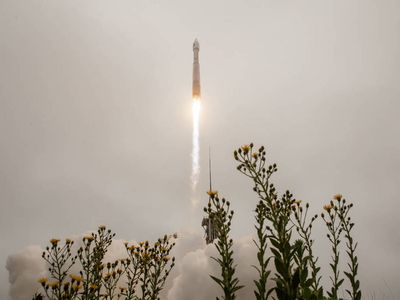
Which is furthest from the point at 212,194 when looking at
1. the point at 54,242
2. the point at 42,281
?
the point at 54,242

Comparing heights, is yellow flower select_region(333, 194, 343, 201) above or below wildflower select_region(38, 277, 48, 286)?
above

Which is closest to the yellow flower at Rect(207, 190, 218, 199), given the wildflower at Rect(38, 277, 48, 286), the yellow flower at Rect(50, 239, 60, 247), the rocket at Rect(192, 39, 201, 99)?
the wildflower at Rect(38, 277, 48, 286)

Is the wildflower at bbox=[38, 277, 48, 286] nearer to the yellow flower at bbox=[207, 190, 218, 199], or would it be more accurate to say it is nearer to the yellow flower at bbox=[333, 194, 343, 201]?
the yellow flower at bbox=[207, 190, 218, 199]

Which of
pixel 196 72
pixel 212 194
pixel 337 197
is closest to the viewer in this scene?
pixel 212 194

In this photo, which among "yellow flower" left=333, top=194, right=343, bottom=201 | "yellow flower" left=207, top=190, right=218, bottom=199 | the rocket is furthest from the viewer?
the rocket

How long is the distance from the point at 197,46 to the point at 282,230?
5880cm

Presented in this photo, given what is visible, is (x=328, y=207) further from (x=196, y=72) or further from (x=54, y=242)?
(x=196, y=72)

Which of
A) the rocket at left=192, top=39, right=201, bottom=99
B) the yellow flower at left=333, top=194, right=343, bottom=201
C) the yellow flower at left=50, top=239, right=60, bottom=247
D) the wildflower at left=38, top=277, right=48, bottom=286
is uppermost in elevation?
the rocket at left=192, top=39, right=201, bottom=99

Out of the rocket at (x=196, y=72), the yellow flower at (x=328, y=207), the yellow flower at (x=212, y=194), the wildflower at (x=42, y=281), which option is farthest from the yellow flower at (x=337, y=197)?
the rocket at (x=196, y=72)

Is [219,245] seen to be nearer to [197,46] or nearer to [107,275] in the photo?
[107,275]

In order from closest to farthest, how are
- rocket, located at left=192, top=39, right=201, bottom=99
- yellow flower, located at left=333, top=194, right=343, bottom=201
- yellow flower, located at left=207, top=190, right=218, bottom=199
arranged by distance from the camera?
1. yellow flower, located at left=207, top=190, right=218, bottom=199
2. yellow flower, located at left=333, top=194, right=343, bottom=201
3. rocket, located at left=192, top=39, right=201, bottom=99

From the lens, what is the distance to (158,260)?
10797mm

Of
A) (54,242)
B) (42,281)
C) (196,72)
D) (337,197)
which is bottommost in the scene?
(42,281)

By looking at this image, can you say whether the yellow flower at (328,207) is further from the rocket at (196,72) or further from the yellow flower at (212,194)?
the rocket at (196,72)
